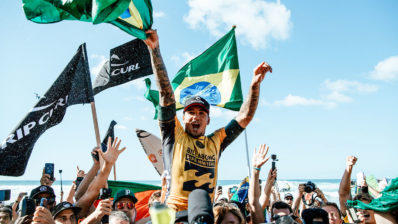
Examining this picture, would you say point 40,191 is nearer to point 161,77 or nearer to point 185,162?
point 185,162

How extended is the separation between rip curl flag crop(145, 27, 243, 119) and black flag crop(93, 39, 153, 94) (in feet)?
3.18

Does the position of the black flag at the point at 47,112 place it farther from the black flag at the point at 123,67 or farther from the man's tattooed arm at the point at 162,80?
the man's tattooed arm at the point at 162,80

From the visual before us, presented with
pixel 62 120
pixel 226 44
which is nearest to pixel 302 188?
pixel 226 44

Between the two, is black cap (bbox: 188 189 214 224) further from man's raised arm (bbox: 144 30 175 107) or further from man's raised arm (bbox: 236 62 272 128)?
man's raised arm (bbox: 236 62 272 128)

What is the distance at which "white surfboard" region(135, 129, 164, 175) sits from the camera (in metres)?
8.80

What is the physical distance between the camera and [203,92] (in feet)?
22.4

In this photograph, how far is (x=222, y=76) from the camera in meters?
6.84

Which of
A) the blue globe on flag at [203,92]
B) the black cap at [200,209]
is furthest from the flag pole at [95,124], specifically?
the black cap at [200,209]

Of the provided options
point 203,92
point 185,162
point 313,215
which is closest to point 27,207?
point 185,162

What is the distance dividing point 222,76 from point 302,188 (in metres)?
2.77

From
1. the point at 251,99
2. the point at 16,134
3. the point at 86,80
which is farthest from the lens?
the point at 86,80

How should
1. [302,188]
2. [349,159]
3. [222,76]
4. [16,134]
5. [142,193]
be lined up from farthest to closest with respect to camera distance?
1. [142,193]
2. [222,76]
3. [302,188]
4. [16,134]
5. [349,159]

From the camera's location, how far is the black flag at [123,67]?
7.38 metres

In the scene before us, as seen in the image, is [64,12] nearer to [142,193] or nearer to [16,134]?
[16,134]
